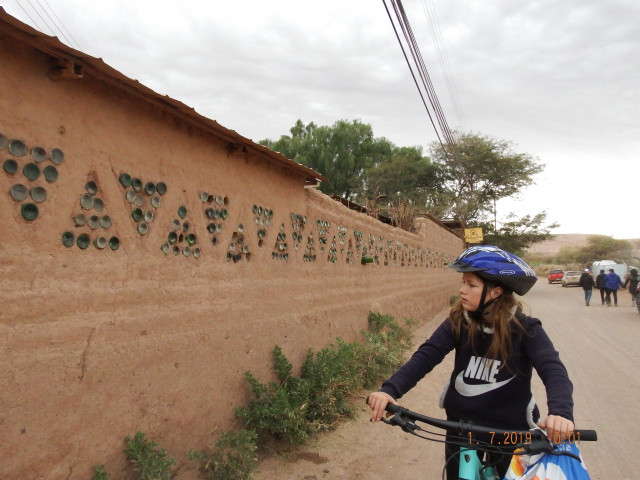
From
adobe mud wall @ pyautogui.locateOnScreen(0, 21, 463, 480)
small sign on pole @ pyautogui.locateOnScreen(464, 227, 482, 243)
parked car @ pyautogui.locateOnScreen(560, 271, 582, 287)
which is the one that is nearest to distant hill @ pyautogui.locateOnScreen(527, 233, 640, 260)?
parked car @ pyautogui.locateOnScreen(560, 271, 582, 287)

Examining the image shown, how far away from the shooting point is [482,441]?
202 cm

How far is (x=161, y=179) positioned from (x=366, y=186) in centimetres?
2997

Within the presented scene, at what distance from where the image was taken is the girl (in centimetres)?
222

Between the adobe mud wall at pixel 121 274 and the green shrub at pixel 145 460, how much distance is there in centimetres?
7

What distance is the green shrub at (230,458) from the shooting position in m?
3.26

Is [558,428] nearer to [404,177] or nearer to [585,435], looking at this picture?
[585,435]

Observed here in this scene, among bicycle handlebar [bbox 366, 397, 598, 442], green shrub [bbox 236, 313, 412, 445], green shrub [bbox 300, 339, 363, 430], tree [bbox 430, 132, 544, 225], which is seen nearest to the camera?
bicycle handlebar [bbox 366, 397, 598, 442]

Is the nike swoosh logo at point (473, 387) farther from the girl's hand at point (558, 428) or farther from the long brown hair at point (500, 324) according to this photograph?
the girl's hand at point (558, 428)

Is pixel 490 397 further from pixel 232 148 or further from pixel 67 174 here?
pixel 232 148

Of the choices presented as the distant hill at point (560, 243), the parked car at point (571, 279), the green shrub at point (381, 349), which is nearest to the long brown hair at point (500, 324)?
the green shrub at point (381, 349)

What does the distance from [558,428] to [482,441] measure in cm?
32

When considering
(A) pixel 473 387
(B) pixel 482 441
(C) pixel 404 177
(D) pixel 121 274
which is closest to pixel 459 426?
(B) pixel 482 441
